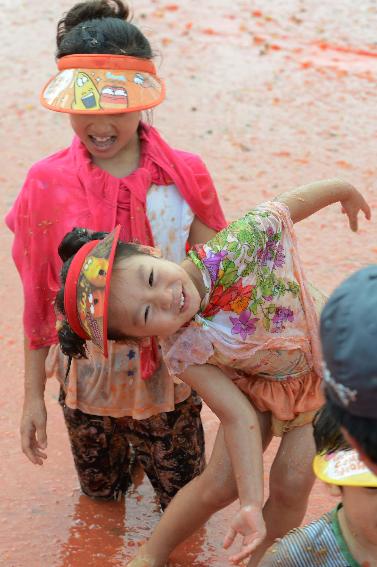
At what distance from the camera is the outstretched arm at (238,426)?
9.56 feet

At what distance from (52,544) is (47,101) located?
1.58m

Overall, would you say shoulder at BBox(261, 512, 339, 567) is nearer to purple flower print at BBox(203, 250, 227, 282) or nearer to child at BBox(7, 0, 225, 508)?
purple flower print at BBox(203, 250, 227, 282)

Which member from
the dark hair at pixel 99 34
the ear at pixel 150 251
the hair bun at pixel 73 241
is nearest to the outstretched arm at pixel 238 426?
the ear at pixel 150 251

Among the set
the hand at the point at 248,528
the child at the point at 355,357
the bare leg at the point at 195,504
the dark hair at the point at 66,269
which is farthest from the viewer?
the bare leg at the point at 195,504

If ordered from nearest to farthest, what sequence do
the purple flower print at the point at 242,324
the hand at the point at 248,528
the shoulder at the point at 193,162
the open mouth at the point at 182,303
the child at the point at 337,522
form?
the child at the point at 337,522 < the hand at the point at 248,528 < the open mouth at the point at 182,303 < the purple flower print at the point at 242,324 < the shoulder at the point at 193,162

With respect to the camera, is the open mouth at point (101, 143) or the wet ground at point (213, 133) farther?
the wet ground at point (213, 133)

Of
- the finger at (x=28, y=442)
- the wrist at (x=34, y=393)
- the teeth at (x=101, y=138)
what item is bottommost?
the finger at (x=28, y=442)

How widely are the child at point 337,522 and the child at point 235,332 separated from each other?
190mm

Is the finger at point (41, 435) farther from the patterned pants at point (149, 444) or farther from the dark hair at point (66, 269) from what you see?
the dark hair at point (66, 269)

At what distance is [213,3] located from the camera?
29.2 ft

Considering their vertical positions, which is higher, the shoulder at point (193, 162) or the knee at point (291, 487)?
the shoulder at point (193, 162)

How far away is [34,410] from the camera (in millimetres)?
3502

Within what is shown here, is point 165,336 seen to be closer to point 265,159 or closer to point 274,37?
point 265,159

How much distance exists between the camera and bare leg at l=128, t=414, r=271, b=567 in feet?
10.6
